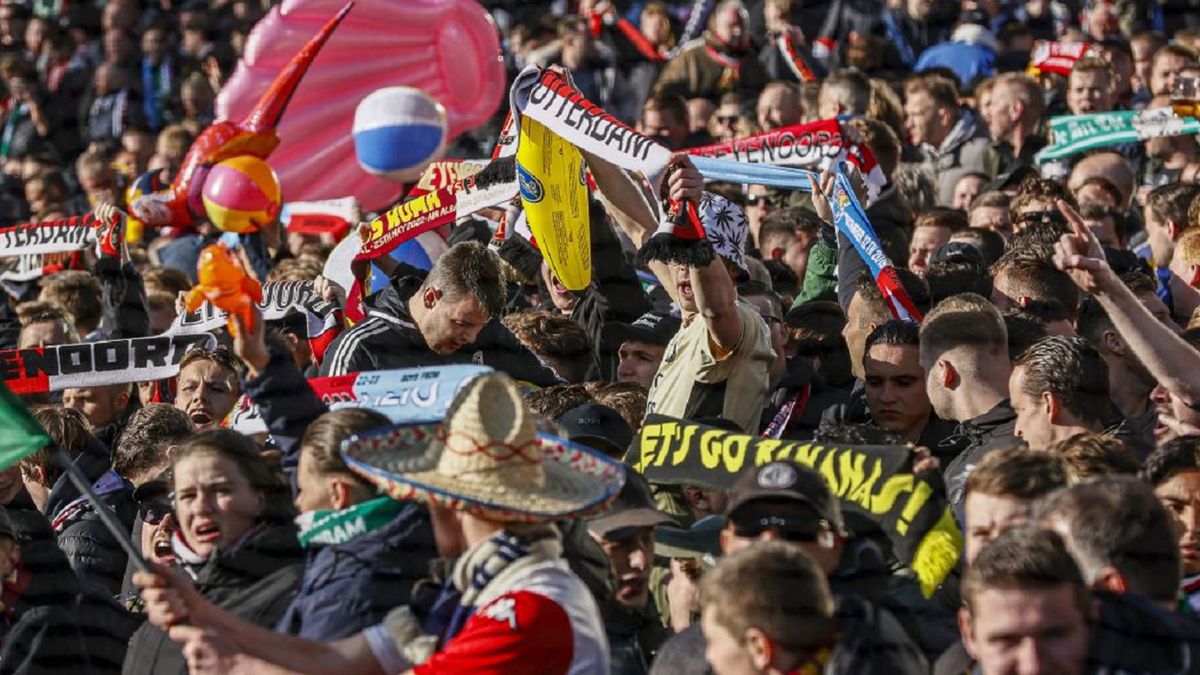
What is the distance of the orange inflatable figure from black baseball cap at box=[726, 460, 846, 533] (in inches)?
38.0

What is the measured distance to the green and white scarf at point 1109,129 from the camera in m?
7.62

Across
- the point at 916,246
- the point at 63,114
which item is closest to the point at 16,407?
the point at 916,246

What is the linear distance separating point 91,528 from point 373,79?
4651mm

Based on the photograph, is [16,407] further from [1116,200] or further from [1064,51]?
[1064,51]

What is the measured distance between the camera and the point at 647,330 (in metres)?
5.95

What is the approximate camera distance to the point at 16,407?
3908mm

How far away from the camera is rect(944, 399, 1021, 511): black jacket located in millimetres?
4461

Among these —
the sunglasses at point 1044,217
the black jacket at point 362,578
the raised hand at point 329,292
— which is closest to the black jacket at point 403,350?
the raised hand at point 329,292

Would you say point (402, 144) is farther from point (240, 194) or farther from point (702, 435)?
point (702, 435)

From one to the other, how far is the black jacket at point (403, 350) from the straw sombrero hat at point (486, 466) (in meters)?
2.17

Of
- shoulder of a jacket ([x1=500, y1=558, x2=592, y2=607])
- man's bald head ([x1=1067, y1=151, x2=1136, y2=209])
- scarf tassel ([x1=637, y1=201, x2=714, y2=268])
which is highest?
shoulder of a jacket ([x1=500, y1=558, x2=592, y2=607])

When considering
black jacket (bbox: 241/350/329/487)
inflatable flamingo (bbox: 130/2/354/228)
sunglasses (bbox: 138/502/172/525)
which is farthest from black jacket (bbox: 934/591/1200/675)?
inflatable flamingo (bbox: 130/2/354/228)

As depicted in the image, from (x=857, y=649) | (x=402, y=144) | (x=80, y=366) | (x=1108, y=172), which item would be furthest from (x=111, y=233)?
(x=857, y=649)

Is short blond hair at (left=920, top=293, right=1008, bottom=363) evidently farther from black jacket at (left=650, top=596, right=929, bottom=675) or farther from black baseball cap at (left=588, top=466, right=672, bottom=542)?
black jacket at (left=650, top=596, right=929, bottom=675)
